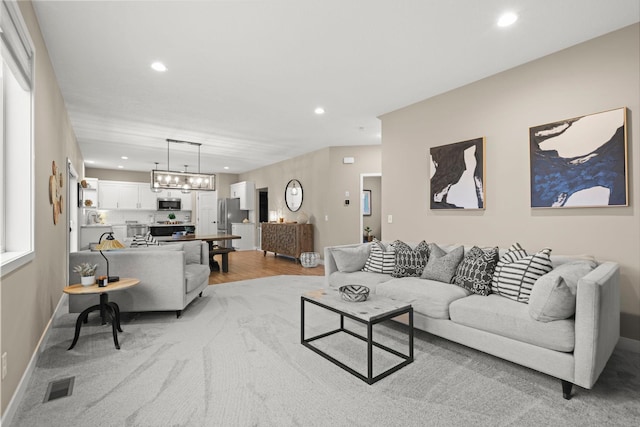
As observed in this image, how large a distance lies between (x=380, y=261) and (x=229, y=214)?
7.54 meters

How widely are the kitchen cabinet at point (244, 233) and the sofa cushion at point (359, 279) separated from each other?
6444 mm

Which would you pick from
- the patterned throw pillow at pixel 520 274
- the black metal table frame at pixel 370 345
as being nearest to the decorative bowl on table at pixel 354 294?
the black metal table frame at pixel 370 345

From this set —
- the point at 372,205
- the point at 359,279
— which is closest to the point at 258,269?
the point at 359,279

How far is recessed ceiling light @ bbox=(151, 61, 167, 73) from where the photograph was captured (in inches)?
126

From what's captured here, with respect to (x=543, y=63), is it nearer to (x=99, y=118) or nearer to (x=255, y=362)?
(x=255, y=362)

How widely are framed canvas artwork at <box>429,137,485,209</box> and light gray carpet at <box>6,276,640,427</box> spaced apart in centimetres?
169

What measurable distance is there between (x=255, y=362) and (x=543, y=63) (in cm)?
382

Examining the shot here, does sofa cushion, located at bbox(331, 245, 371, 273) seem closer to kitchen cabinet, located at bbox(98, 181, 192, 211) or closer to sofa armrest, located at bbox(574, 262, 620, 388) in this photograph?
sofa armrest, located at bbox(574, 262, 620, 388)

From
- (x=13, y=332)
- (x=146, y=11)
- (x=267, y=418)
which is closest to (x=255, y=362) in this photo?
(x=267, y=418)

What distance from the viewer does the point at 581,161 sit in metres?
2.81

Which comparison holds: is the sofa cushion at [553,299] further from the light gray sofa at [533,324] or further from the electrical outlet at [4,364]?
the electrical outlet at [4,364]

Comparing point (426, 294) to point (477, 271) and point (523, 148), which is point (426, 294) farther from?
point (523, 148)

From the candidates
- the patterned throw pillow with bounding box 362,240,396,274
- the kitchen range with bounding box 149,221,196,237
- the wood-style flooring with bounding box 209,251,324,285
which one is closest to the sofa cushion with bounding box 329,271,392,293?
the patterned throw pillow with bounding box 362,240,396,274

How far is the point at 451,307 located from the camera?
2.58 m
